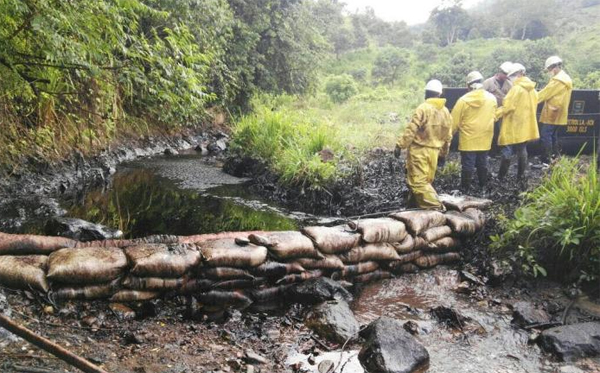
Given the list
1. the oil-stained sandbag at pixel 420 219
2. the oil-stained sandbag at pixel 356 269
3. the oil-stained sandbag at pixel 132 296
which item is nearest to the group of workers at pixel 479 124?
the oil-stained sandbag at pixel 420 219

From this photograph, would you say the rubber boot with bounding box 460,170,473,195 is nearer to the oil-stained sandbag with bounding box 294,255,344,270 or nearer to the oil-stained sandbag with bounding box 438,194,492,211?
the oil-stained sandbag with bounding box 438,194,492,211

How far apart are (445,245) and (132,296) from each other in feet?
10.3

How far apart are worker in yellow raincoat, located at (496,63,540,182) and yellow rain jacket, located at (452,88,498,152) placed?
412mm

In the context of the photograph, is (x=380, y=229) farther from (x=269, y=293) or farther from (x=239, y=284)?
(x=239, y=284)

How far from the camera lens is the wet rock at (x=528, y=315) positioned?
3.28 m

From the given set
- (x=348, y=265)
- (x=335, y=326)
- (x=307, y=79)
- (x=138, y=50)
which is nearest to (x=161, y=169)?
(x=138, y=50)

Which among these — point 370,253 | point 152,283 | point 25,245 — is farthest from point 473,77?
point 25,245

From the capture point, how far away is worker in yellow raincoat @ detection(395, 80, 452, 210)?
506 cm

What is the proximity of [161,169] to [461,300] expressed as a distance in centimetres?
588

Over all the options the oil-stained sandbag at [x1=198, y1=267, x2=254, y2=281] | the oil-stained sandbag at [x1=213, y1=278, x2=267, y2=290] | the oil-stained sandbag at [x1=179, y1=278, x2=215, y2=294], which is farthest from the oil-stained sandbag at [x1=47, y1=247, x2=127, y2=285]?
the oil-stained sandbag at [x1=213, y1=278, x2=267, y2=290]

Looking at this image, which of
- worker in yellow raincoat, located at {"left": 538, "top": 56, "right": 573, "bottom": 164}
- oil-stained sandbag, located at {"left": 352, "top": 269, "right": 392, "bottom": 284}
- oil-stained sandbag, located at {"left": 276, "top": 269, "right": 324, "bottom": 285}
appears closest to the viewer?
oil-stained sandbag, located at {"left": 276, "top": 269, "right": 324, "bottom": 285}

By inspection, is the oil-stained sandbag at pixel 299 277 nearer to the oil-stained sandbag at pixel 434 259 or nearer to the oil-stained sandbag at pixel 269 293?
the oil-stained sandbag at pixel 269 293

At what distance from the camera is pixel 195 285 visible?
10.5 ft

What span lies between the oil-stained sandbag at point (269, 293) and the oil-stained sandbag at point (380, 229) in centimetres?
92
